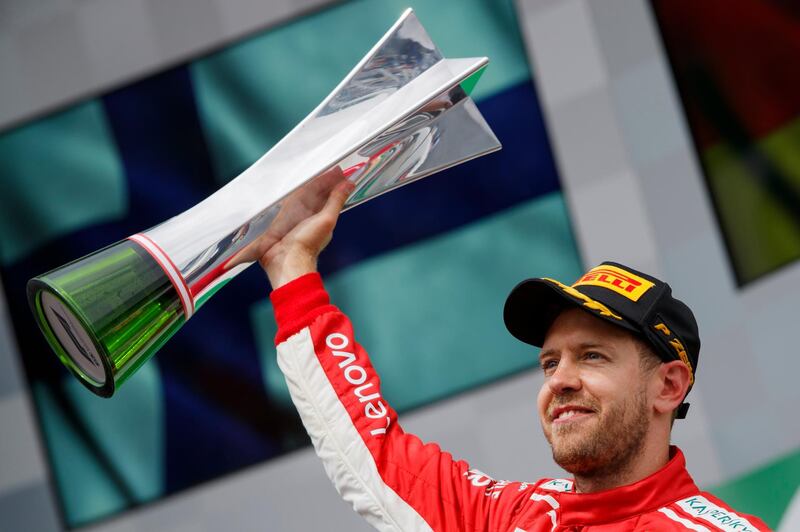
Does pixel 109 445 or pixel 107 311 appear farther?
pixel 109 445

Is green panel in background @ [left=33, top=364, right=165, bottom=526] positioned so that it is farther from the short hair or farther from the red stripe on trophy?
the short hair

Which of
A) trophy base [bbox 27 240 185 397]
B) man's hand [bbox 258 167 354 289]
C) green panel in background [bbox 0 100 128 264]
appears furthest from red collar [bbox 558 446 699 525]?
green panel in background [bbox 0 100 128 264]

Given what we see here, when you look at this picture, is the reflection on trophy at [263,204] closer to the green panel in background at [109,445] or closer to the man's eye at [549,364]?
the man's eye at [549,364]

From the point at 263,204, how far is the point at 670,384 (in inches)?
24.1

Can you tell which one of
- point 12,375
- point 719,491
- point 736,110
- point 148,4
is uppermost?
point 148,4

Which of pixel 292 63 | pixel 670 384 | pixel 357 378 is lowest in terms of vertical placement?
pixel 670 384

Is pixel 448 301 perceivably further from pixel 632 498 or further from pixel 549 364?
pixel 632 498

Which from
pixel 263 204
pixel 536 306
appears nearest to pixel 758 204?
pixel 536 306

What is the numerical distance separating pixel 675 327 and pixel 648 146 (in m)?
1.80

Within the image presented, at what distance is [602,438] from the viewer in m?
1.37

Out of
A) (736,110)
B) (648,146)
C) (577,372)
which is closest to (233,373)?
(648,146)

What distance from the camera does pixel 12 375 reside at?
346 cm

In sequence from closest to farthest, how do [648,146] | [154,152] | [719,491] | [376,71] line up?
[376,71]
[719,491]
[648,146]
[154,152]

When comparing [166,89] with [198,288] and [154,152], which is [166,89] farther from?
[198,288]
